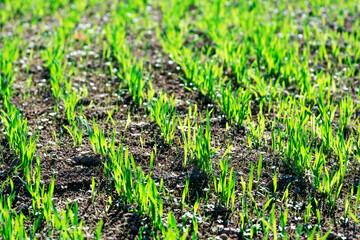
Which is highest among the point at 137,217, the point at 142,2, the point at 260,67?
the point at 142,2

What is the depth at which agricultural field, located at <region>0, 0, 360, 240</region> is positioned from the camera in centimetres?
233

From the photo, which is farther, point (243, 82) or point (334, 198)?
point (243, 82)

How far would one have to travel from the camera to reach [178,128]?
312 centimetres

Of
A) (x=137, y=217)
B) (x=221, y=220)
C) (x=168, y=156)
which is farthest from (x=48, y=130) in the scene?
(x=221, y=220)

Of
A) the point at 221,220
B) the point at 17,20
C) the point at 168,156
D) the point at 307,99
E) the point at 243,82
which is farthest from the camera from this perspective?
the point at 17,20

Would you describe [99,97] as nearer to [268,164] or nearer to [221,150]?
[221,150]

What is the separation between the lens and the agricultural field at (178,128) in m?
2.33

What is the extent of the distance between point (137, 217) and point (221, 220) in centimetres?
46

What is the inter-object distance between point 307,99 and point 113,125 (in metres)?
1.53

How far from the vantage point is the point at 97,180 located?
263 centimetres

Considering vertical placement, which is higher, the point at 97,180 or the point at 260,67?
the point at 260,67

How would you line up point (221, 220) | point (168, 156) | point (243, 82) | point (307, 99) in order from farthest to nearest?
point (243, 82) → point (307, 99) → point (168, 156) → point (221, 220)

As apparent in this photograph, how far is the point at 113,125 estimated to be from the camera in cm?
316

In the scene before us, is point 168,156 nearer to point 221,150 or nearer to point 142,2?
point 221,150
